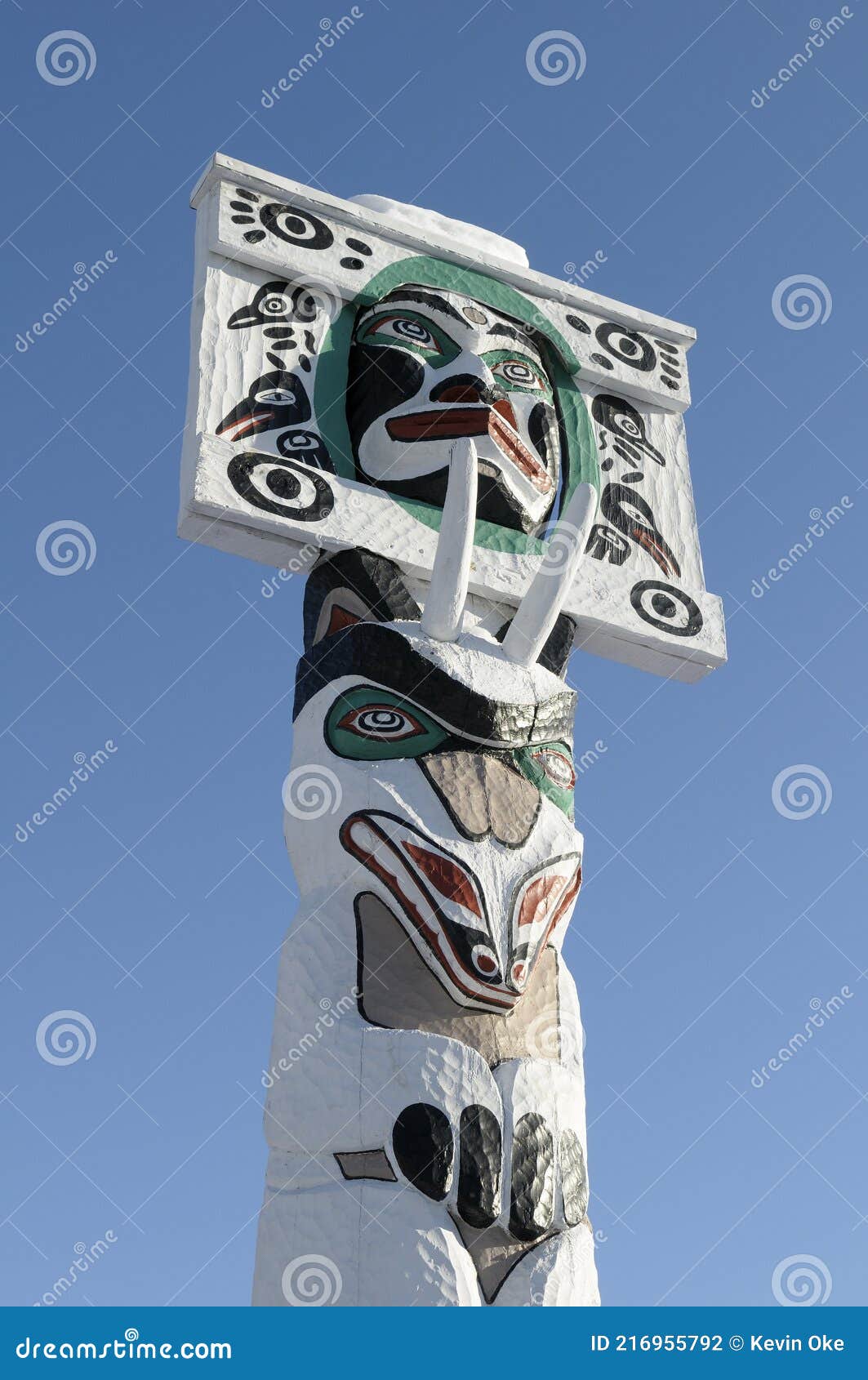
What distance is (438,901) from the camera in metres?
6.01

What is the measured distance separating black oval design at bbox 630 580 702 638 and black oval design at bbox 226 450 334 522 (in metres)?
1.56

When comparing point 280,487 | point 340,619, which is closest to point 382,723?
point 340,619

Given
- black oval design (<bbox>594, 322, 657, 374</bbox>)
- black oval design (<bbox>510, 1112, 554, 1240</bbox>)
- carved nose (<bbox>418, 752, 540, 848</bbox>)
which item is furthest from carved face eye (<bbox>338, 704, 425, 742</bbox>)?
black oval design (<bbox>594, 322, 657, 374</bbox>)

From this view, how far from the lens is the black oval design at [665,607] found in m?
7.65

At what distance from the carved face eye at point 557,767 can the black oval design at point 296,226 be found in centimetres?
272

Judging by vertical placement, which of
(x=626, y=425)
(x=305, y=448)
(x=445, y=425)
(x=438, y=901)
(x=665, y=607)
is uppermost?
(x=626, y=425)

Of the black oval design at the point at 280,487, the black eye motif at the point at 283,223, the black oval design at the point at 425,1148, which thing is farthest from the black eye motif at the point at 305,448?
the black oval design at the point at 425,1148

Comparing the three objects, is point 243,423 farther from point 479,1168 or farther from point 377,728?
point 479,1168

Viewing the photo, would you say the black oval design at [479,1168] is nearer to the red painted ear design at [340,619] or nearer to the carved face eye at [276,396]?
the red painted ear design at [340,619]

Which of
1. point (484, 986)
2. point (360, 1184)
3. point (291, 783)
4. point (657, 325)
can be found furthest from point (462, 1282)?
point (657, 325)

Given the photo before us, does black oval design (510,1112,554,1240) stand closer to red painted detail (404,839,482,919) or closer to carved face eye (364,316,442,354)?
red painted detail (404,839,482,919)

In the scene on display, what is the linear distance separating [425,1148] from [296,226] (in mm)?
4333

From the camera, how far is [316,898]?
6.22m

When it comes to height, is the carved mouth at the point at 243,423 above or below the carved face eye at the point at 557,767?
above
